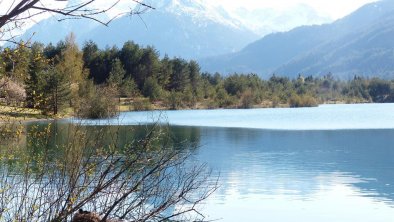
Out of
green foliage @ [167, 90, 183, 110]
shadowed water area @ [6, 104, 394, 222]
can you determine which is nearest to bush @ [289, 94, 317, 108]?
green foliage @ [167, 90, 183, 110]

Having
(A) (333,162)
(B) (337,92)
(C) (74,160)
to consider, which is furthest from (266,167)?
(B) (337,92)

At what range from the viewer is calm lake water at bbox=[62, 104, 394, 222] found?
55.8 feet

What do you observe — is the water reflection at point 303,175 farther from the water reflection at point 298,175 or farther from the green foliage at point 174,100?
the green foliage at point 174,100

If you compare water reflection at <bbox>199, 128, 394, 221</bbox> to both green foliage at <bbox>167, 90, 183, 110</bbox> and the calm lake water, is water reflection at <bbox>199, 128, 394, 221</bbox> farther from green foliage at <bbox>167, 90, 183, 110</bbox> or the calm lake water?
green foliage at <bbox>167, 90, 183, 110</bbox>

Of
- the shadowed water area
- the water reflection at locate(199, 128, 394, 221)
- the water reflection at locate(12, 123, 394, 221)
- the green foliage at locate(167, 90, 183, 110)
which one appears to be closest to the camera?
the shadowed water area

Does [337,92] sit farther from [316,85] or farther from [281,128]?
[281,128]

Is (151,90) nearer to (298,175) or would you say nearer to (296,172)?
(296,172)

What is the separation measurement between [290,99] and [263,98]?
220 inches

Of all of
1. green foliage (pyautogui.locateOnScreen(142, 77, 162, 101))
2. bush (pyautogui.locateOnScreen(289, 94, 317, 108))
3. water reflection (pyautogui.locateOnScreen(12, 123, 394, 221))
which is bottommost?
water reflection (pyautogui.locateOnScreen(12, 123, 394, 221))

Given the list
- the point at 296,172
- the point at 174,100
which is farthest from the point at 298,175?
the point at 174,100

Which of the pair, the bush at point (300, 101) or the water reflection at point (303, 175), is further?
the bush at point (300, 101)

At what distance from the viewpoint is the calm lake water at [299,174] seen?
17.0m

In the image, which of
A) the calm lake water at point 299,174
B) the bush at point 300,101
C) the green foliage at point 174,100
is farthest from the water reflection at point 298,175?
the bush at point 300,101

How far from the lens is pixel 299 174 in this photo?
80.9 feet
